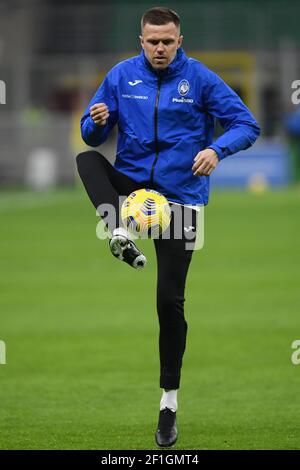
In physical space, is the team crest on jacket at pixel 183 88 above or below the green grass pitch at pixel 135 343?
above

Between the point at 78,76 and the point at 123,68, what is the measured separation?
120ft

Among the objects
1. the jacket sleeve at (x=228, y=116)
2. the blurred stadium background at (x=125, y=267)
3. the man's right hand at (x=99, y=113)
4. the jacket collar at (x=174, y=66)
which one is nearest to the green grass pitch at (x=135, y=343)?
the blurred stadium background at (x=125, y=267)

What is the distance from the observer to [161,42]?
25.3ft

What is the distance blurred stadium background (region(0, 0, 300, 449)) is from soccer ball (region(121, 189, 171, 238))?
141cm

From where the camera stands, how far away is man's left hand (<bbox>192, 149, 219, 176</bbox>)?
753 centimetres

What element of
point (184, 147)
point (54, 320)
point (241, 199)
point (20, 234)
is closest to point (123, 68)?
point (184, 147)

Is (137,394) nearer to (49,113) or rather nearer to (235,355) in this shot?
(235,355)

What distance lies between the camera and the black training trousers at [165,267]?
783 cm

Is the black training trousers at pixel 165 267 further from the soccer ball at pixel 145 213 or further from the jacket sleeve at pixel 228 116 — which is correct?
the jacket sleeve at pixel 228 116

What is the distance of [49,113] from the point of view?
4381 cm

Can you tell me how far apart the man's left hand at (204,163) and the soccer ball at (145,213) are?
290mm

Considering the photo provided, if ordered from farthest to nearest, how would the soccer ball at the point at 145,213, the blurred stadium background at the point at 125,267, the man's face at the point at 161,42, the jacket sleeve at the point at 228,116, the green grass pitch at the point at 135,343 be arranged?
the blurred stadium background at the point at 125,267, the green grass pitch at the point at 135,343, the jacket sleeve at the point at 228,116, the man's face at the point at 161,42, the soccer ball at the point at 145,213

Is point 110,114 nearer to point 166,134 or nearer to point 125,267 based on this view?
point 166,134

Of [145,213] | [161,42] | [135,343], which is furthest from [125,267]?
[145,213]
